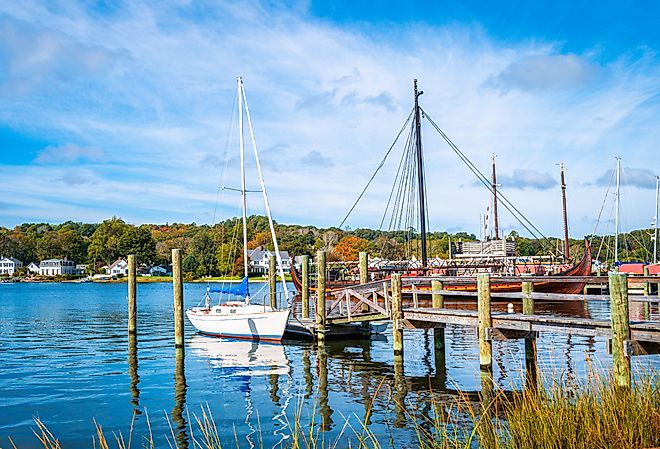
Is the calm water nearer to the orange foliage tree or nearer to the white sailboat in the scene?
the white sailboat

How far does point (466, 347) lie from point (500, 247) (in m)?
22.7

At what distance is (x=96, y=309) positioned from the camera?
54.7 metres

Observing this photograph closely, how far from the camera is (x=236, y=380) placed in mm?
19250

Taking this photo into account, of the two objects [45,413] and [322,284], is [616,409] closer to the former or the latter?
[45,413]

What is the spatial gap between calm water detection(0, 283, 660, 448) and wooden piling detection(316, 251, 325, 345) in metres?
0.83

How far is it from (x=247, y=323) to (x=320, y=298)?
11.4ft

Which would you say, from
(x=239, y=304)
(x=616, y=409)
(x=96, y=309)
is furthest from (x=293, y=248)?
(x=616, y=409)

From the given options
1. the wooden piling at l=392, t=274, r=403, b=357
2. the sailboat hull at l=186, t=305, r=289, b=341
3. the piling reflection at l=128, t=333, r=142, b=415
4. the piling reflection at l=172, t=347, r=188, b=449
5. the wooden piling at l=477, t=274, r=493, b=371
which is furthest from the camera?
the sailboat hull at l=186, t=305, r=289, b=341

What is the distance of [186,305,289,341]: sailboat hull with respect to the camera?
25.6 meters

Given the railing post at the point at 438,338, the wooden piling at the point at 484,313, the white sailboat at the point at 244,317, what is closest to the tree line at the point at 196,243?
the white sailboat at the point at 244,317

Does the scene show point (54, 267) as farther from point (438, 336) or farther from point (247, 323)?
point (438, 336)

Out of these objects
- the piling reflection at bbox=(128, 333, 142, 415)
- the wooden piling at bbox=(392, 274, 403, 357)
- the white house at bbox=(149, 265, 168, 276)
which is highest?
the wooden piling at bbox=(392, 274, 403, 357)

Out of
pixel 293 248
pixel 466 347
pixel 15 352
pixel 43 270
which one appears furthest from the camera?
pixel 43 270

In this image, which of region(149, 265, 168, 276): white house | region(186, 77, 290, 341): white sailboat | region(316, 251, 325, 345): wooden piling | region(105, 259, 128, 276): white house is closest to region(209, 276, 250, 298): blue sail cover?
region(186, 77, 290, 341): white sailboat
